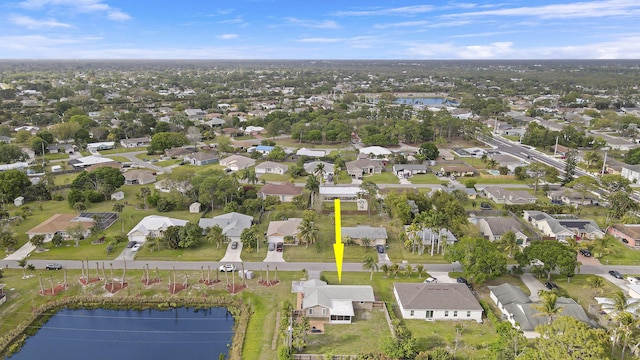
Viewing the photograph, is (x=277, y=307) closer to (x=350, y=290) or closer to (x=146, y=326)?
(x=350, y=290)

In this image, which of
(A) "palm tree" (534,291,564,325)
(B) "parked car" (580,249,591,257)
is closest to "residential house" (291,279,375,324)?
(A) "palm tree" (534,291,564,325)

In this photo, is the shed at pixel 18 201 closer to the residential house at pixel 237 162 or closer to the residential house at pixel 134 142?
the residential house at pixel 237 162

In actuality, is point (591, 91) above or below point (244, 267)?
above

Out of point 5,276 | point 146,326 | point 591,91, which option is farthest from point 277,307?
point 591,91

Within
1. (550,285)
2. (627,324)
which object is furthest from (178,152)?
(627,324)

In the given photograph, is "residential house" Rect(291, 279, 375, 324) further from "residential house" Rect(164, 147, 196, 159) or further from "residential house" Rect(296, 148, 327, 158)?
"residential house" Rect(164, 147, 196, 159)

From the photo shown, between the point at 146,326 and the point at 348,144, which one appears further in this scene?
the point at 348,144

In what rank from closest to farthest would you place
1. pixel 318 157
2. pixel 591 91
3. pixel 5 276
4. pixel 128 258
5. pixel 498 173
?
pixel 5 276, pixel 128 258, pixel 498 173, pixel 318 157, pixel 591 91

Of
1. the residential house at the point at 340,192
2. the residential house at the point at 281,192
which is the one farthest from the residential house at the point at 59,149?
the residential house at the point at 340,192
